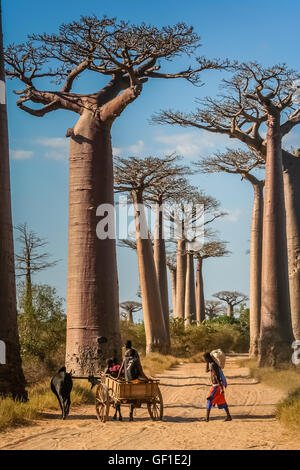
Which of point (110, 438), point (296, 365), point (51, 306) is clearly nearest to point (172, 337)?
point (51, 306)

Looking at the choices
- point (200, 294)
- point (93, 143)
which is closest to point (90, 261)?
point (93, 143)

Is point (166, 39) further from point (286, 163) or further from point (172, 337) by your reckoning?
point (172, 337)

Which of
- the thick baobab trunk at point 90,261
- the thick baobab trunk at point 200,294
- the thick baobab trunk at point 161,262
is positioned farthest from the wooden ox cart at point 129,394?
the thick baobab trunk at point 200,294

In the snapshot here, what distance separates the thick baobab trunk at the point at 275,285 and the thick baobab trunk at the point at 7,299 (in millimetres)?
6398

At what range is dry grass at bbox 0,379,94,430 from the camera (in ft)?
24.5

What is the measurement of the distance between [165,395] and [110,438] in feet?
15.5

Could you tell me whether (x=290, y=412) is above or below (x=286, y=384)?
above

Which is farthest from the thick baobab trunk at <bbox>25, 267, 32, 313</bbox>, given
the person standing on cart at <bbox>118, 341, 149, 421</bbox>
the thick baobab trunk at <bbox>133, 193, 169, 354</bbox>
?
the person standing on cart at <bbox>118, 341, 149, 421</bbox>

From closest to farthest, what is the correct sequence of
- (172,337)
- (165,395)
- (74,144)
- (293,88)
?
(165,395)
(74,144)
(293,88)
(172,337)

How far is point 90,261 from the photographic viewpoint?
37.8 feet

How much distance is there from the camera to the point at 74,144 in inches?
473

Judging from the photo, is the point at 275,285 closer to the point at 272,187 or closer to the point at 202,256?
the point at 272,187

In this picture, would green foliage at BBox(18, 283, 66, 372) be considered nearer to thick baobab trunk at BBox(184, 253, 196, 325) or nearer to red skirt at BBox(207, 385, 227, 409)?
red skirt at BBox(207, 385, 227, 409)

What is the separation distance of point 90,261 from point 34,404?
142 inches
